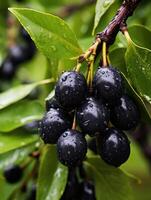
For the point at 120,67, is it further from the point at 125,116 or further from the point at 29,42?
the point at 29,42

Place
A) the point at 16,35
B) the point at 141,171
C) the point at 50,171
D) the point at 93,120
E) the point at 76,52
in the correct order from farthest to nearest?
the point at 141,171
the point at 16,35
the point at 50,171
the point at 76,52
the point at 93,120

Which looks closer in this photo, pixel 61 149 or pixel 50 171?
pixel 61 149

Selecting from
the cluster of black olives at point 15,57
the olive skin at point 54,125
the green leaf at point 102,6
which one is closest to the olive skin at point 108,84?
the olive skin at point 54,125

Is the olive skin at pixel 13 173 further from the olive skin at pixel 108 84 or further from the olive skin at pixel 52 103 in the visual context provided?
the olive skin at pixel 108 84

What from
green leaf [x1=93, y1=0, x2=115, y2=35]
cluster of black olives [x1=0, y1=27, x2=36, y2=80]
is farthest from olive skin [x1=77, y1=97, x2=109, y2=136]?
cluster of black olives [x1=0, y1=27, x2=36, y2=80]

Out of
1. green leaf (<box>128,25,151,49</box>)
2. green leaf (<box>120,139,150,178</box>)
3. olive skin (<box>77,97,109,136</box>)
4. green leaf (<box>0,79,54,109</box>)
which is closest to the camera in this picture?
olive skin (<box>77,97,109,136</box>)

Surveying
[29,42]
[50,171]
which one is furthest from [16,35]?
[50,171]

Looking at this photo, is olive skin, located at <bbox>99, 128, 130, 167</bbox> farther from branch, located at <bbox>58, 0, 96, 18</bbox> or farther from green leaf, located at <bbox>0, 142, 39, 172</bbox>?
branch, located at <bbox>58, 0, 96, 18</bbox>

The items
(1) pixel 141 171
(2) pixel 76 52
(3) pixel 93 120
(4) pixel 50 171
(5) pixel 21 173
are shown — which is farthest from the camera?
(1) pixel 141 171
